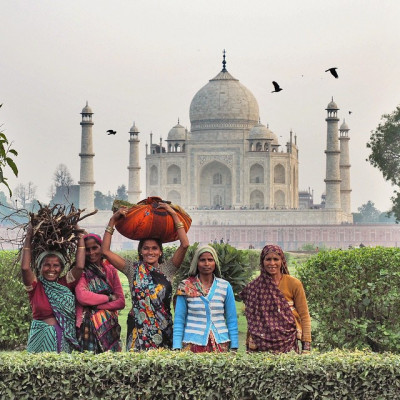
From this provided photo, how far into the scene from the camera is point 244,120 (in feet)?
147

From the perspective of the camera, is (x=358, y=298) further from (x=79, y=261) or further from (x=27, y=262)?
(x=27, y=262)

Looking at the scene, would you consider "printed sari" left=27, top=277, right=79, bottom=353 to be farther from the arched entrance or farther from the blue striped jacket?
the arched entrance

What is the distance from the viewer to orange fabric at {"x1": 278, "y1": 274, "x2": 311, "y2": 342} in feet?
13.5

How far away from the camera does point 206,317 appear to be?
160 inches

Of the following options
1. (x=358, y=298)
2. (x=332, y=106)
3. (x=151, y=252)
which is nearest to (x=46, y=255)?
(x=151, y=252)

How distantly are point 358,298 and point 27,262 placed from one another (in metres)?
2.46

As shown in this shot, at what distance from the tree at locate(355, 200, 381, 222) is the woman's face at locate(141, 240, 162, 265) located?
74.0 m

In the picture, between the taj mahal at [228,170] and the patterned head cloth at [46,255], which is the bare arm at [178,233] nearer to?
the patterned head cloth at [46,255]

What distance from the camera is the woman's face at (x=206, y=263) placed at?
4.05m

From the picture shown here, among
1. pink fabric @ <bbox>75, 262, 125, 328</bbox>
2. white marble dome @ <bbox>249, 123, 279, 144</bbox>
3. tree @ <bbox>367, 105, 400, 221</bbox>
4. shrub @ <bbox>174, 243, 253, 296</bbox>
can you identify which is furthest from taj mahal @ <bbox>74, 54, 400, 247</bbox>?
pink fabric @ <bbox>75, 262, 125, 328</bbox>

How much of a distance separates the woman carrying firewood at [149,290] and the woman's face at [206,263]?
6.7 inches

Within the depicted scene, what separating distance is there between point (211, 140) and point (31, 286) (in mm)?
39571

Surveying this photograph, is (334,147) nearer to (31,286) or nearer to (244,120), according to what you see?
(244,120)

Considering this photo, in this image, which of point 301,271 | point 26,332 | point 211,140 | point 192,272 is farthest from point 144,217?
point 211,140
